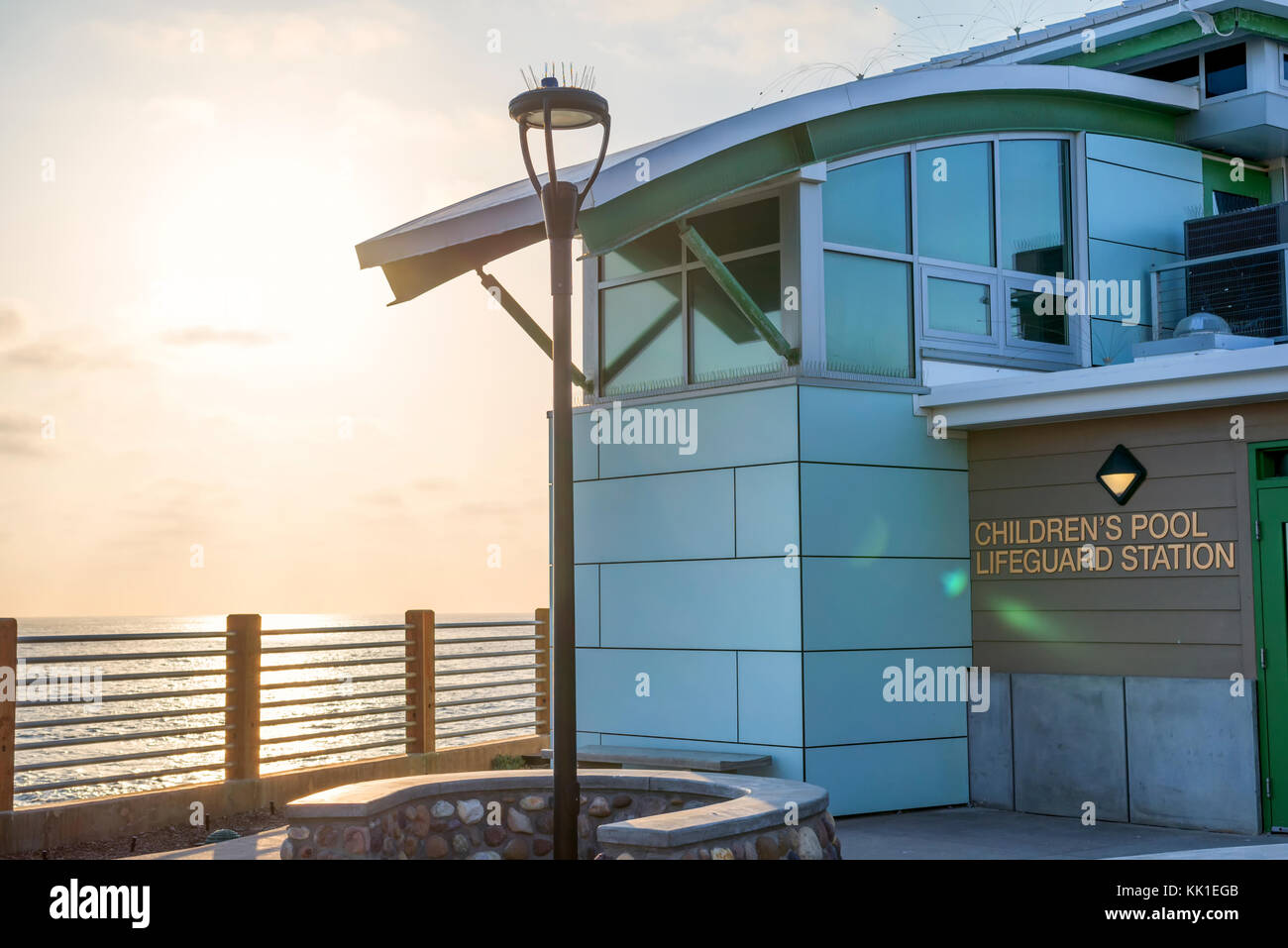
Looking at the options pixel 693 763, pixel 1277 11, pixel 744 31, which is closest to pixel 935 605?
pixel 693 763

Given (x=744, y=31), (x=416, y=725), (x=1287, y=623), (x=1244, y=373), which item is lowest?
(x=416, y=725)

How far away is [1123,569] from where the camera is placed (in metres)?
10.6

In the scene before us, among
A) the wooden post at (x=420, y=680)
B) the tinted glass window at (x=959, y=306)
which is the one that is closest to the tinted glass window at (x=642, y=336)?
the tinted glass window at (x=959, y=306)

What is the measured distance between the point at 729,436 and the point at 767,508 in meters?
0.74

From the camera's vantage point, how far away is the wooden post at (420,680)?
47.2 ft

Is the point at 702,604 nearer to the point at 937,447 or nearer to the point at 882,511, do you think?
the point at 882,511

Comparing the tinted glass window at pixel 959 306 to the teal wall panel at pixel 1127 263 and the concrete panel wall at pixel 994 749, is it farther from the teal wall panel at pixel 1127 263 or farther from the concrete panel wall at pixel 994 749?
the concrete panel wall at pixel 994 749

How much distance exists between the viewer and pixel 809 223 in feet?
36.3

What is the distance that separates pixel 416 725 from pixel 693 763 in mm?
4769

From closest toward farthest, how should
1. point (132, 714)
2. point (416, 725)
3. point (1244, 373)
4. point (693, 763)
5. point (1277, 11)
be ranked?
point (1244, 373)
point (693, 763)
point (132, 714)
point (1277, 11)
point (416, 725)

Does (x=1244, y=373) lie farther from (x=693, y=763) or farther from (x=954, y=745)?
(x=693, y=763)

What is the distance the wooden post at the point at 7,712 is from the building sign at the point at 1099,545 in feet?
25.2

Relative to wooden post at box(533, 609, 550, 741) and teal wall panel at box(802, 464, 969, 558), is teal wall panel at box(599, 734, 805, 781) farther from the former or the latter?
wooden post at box(533, 609, 550, 741)
